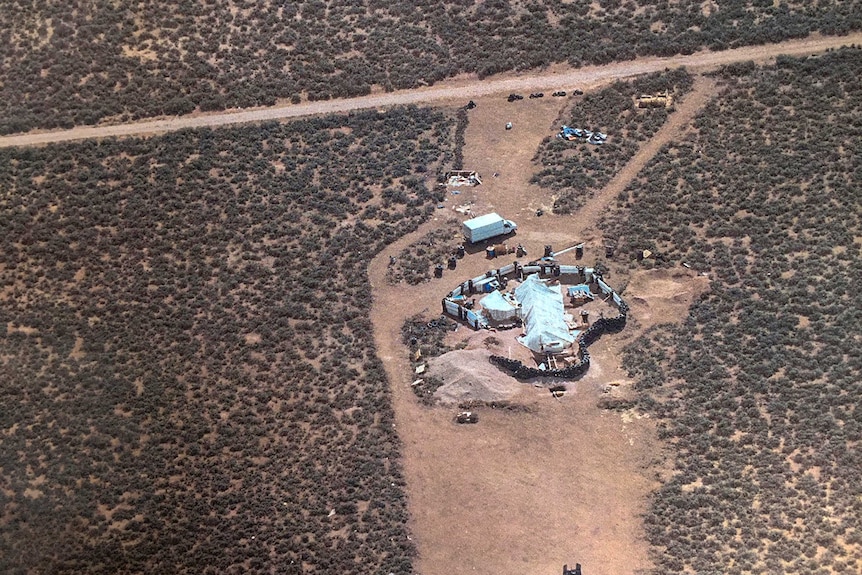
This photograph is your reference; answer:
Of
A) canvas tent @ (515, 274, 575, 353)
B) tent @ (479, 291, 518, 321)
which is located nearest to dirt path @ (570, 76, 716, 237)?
canvas tent @ (515, 274, 575, 353)

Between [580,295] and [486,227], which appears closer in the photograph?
[580,295]

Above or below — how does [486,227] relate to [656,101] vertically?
below

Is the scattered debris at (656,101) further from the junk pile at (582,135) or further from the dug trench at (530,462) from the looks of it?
the dug trench at (530,462)

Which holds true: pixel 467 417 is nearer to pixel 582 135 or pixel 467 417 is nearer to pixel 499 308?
pixel 499 308

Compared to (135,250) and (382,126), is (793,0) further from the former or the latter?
(135,250)

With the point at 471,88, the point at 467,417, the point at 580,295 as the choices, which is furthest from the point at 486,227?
the point at 471,88

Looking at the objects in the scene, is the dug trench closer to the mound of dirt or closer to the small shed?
the mound of dirt
